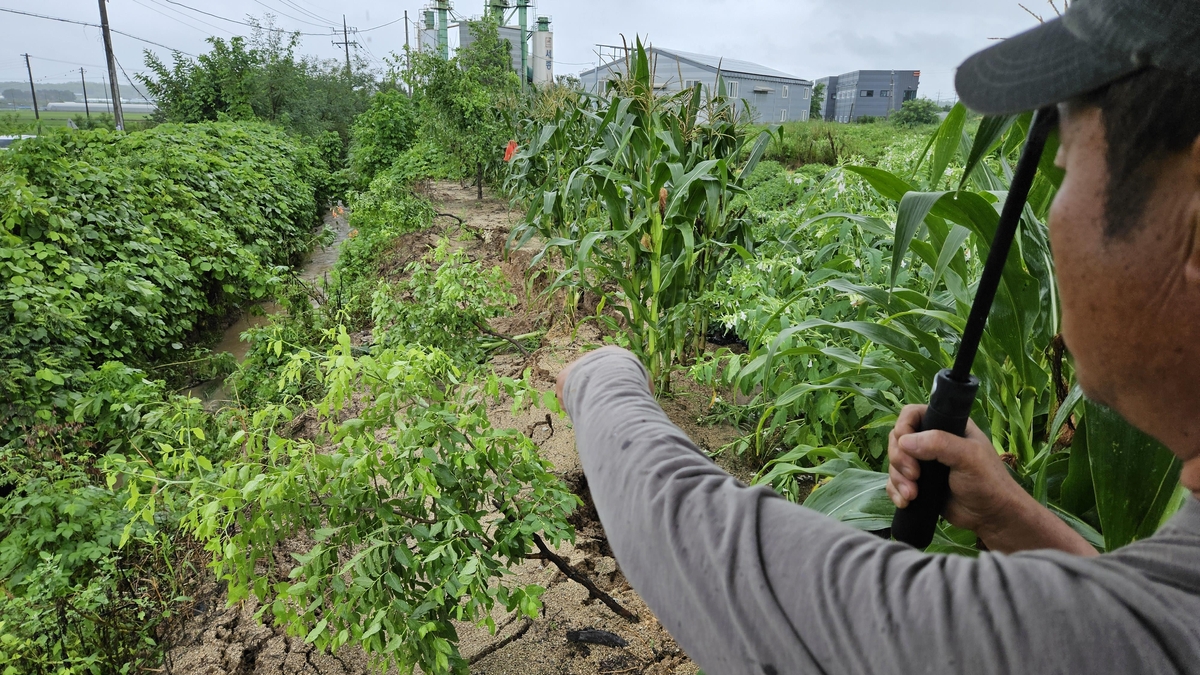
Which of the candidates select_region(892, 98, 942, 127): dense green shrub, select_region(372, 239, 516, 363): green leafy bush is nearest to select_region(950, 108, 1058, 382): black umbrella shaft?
select_region(372, 239, 516, 363): green leafy bush

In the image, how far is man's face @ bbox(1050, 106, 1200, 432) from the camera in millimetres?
459

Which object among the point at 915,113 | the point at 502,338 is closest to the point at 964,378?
the point at 502,338

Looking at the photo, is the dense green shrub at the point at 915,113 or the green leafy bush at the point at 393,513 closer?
the green leafy bush at the point at 393,513

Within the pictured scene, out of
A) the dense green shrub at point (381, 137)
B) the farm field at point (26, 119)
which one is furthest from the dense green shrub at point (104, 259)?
the dense green shrub at point (381, 137)

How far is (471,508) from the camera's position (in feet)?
5.02

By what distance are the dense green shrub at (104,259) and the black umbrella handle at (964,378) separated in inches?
164

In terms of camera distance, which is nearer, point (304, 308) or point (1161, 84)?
point (1161, 84)

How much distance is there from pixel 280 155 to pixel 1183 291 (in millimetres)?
12867

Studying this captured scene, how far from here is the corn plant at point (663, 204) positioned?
10.1ft

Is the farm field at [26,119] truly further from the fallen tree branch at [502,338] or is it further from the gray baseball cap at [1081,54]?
the gray baseball cap at [1081,54]

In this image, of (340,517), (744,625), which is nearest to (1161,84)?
(744,625)

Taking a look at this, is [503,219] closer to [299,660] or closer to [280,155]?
[280,155]

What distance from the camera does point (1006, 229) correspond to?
0.69 m

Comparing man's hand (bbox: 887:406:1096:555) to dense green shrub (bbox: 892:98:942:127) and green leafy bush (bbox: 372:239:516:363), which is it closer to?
green leafy bush (bbox: 372:239:516:363)
